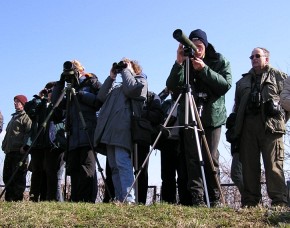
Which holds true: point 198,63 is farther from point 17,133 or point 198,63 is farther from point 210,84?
point 17,133

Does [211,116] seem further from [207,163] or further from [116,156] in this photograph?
[116,156]

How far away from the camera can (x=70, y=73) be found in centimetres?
746

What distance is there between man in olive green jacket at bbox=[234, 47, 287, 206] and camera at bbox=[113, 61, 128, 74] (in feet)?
5.31

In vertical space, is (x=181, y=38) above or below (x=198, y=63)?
above

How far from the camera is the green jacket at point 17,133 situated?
29.3 ft

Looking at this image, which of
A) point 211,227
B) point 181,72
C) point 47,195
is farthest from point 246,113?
point 47,195

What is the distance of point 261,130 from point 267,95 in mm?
427

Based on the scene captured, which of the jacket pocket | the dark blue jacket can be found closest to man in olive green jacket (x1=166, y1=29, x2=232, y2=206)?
the jacket pocket

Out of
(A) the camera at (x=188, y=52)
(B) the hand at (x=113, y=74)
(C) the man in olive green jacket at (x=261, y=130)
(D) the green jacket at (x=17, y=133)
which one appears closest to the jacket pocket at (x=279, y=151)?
(C) the man in olive green jacket at (x=261, y=130)

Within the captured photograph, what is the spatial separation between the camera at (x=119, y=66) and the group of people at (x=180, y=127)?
0.01 m

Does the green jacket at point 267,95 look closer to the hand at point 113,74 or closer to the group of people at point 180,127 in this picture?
the group of people at point 180,127

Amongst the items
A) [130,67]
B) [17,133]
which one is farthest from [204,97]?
[17,133]

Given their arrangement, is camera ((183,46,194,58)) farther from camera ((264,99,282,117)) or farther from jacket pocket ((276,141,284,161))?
jacket pocket ((276,141,284,161))

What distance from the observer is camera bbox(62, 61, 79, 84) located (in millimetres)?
7441
